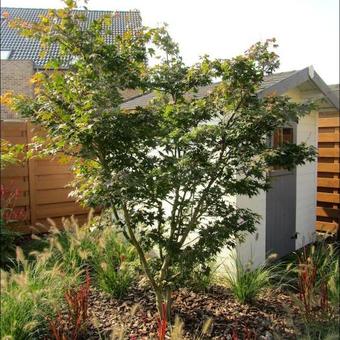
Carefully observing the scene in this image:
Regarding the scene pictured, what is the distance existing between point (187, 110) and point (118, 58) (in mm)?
673

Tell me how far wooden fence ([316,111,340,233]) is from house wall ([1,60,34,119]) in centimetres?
2005

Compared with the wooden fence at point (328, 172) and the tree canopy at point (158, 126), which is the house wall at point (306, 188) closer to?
the wooden fence at point (328, 172)

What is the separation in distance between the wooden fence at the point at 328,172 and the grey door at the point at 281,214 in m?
1.28

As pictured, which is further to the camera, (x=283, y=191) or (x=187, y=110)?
(x=283, y=191)

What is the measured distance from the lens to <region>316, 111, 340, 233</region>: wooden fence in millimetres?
7488

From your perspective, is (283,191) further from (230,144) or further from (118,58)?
(118,58)

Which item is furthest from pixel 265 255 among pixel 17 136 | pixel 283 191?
pixel 17 136

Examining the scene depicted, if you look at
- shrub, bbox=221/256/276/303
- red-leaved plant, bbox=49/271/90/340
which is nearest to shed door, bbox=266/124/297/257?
shrub, bbox=221/256/276/303

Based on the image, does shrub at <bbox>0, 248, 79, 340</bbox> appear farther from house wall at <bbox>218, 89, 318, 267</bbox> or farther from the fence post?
the fence post

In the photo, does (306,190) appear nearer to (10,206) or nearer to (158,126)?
(158,126)

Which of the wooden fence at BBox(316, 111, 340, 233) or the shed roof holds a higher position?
the shed roof

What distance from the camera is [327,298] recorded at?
369cm

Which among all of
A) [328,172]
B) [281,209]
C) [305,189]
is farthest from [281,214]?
[328,172]

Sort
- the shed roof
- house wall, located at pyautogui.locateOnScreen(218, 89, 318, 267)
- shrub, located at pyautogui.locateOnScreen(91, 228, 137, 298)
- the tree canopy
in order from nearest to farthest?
the tree canopy
shrub, located at pyautogui.locateOnScreen(91, 228, 137, 298)
the shed roof
house wall, located at pyautogui.locateOnScreen(218, 89, 318, 267)
